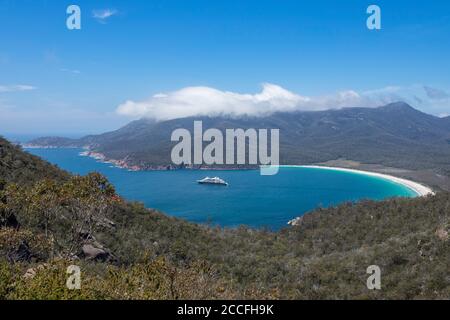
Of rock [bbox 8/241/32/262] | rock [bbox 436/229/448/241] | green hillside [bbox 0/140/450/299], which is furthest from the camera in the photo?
rock [bbox 436/229/448/241]

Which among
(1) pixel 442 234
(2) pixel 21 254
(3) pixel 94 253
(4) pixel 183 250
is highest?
(2) pixel 21 254

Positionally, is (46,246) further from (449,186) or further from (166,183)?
(449,186)

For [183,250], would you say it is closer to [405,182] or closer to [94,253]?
[94,253]

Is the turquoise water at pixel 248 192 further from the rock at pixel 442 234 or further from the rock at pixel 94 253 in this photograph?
the rock at pixel 94 253

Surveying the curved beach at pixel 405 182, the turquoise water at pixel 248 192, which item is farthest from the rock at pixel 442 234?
the curved beach at pixel 405 182

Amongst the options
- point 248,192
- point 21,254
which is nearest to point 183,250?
point 21,254

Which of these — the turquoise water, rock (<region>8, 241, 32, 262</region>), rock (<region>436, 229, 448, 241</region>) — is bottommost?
the turquoise water

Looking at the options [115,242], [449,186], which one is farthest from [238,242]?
[449,186]

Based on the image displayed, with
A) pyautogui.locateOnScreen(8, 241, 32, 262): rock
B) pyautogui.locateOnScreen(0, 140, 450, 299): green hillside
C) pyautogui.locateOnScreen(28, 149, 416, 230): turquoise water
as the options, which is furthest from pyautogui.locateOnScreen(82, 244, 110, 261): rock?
pyautogui.locateOnScreen(28, 149, 416, 230): turquoise water

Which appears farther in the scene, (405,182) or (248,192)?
(405,182)

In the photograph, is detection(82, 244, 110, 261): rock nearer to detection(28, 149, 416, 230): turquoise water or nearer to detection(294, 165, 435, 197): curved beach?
detection(28, 149, 416, 230): turquoise water
